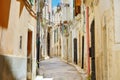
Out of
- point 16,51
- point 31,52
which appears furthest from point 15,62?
point 31,52

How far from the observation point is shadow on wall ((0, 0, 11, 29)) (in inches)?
208

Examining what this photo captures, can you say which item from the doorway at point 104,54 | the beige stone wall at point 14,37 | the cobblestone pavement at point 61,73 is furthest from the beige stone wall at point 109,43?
the cobblestone pavement at point 61,73

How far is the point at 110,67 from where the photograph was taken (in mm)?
5250

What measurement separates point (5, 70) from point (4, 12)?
4.23ft

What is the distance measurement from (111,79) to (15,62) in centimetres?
251

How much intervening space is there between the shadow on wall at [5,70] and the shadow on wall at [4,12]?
2.48ft

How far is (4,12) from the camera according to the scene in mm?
5504

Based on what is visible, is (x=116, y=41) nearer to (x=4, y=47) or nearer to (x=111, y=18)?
(x=111, y=18)

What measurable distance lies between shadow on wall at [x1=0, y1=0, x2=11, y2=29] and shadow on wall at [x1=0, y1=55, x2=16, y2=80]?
76 cm

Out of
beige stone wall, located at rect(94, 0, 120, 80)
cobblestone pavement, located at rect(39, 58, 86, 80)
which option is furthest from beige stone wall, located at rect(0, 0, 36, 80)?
cobblestone pavement, located at rect(39, 58, 86, 80)

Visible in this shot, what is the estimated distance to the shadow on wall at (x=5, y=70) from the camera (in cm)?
525

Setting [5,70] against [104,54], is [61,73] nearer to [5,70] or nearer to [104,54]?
[104,54]

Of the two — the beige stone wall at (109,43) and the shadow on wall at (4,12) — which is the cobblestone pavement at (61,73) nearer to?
the beige stone wall at (109,43)

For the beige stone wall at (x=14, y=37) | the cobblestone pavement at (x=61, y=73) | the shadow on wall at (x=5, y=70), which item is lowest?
the cobblestone pavement at (x=61, y=73)
